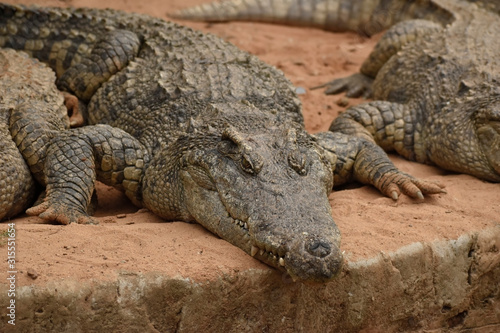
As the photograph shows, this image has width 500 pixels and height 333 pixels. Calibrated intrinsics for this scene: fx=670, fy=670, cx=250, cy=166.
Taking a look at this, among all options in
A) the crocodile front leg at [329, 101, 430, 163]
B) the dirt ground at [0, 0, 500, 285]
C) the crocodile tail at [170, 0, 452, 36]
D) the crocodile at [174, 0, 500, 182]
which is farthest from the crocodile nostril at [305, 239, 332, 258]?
the crocodile tail at [170, 0, 452, 36]

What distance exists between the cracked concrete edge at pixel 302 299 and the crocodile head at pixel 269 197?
24 centimetres

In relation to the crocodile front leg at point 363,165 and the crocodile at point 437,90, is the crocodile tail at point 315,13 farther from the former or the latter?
the crocodile front leg at point 363,165

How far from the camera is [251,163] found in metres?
3.74

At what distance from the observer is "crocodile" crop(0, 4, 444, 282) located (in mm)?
3498

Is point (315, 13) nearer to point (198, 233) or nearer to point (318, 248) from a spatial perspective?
point (198, 233)

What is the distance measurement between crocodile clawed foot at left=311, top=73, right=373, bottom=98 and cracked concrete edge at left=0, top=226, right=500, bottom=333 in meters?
3.10

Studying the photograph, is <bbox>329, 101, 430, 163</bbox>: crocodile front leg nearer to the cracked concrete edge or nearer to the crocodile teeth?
the cracked concrete edge

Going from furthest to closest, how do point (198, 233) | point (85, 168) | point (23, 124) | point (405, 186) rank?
1. point (405, 186)
2. point (23, 124)
3. point (85, 168)
4. point (198, 233)

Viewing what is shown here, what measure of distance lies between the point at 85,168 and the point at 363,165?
1990mm

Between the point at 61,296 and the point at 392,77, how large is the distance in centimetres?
423

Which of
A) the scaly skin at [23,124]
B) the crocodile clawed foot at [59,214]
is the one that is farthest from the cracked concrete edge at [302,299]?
the scaly skin at [23,124]

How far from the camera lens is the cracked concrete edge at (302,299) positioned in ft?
10.1

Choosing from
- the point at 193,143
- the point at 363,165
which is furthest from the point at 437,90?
the point at 193,143

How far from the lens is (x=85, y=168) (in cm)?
437
